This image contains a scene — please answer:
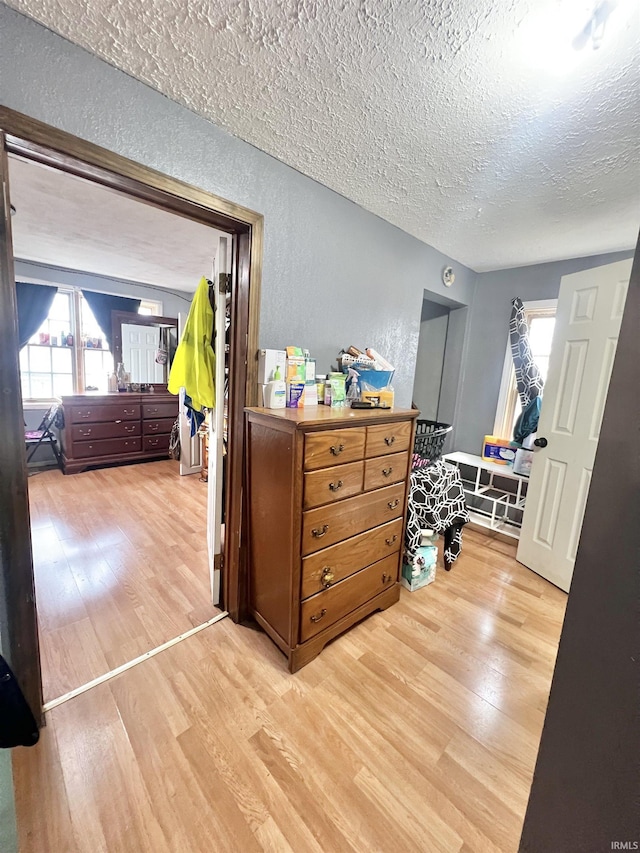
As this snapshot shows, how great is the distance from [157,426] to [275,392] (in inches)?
137

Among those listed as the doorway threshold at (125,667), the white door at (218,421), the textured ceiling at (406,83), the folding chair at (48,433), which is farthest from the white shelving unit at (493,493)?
the folding chair at (48,433)

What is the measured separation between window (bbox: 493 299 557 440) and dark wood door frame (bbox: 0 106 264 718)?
8.34 feet

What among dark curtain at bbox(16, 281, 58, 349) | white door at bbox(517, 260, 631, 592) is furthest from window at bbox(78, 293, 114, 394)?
white door at bbox(517, 260, 631, 592)

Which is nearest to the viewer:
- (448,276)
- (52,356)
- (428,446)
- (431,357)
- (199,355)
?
(199,355)

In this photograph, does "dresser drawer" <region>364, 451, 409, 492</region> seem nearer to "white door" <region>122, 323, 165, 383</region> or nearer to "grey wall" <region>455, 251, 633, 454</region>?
"grey wall" <region>455, 251, 633, 454</region>

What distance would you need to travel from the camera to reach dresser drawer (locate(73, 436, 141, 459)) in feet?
12.7

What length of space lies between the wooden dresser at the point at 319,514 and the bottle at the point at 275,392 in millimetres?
87

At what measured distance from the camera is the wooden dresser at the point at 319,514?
138cm

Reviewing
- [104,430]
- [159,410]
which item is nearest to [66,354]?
[104,430]

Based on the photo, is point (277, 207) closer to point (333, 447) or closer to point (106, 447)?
point (333, 447)

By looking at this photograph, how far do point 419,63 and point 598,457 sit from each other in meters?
1.32

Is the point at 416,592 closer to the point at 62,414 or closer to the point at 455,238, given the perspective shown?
the point at 455,238

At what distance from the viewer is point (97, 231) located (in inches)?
103

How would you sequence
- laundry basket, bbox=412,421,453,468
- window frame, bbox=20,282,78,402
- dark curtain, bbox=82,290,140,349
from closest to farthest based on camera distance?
laundry basket, bbox=412,421,453,468, window frame, bbox=20,282,78,402, dark curtain, bbox=82,290,140,349
